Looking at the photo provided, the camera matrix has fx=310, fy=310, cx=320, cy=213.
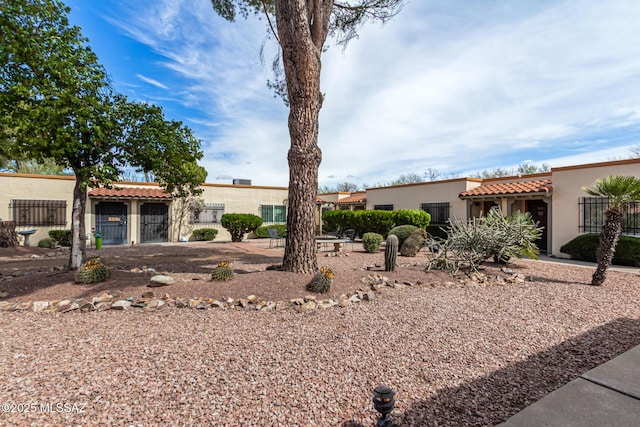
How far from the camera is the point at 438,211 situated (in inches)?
681

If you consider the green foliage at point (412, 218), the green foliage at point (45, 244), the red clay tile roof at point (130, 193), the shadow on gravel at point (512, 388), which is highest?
the red clay tile roof at point (130, 193)

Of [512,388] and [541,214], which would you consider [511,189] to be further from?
[512,388]

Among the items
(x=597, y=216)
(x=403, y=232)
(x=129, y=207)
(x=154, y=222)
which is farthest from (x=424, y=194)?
(x=129, y=207)

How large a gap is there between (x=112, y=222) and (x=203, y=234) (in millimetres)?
4706

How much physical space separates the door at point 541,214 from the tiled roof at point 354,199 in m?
10.8

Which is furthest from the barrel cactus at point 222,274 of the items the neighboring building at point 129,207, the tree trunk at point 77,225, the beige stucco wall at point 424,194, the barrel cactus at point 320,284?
the beige stucco wall at point 424,194

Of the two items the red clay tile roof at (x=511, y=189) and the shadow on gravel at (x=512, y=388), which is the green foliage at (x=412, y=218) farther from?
the shadow on gravel at (x=512, y=388)

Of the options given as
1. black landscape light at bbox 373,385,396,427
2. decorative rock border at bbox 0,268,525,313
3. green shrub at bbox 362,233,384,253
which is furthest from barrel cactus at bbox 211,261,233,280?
green shrub at bbox 362,233,384,253

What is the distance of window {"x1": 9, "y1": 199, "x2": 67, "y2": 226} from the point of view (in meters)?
14.8

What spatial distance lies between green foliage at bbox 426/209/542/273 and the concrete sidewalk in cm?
599

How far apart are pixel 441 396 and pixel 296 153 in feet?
19.0

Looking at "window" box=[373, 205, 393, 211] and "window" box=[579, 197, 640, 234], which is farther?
"window" box=[373, 205, 393, 211]

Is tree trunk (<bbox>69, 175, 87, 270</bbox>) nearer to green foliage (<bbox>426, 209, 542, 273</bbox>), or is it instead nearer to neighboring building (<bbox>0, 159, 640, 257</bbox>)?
neighboring building (<bbox>0, 159, 640, 257</bbox>)

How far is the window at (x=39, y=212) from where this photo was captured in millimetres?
14789
